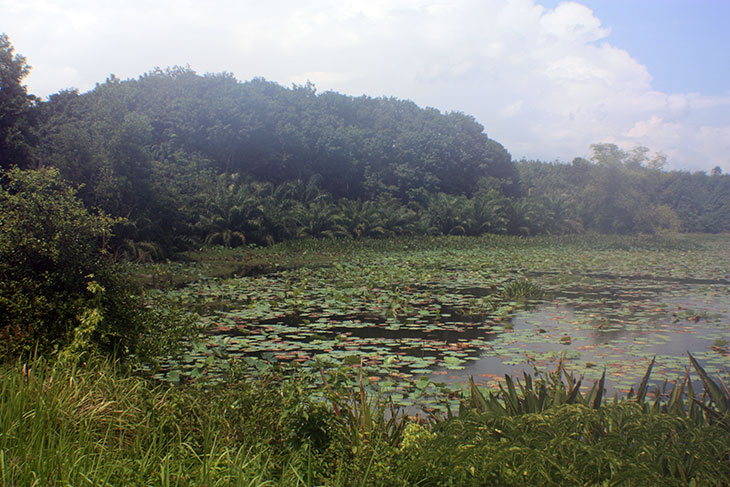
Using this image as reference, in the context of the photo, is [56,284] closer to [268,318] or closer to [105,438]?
[105,438]

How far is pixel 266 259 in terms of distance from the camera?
13.5 metres

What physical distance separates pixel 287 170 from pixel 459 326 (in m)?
17.9

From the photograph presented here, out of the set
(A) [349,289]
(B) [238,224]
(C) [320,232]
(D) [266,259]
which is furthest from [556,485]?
(C) [320,232]

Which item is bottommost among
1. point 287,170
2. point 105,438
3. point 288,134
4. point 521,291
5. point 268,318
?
point 268,318

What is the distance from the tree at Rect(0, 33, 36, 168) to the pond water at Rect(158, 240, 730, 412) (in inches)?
212

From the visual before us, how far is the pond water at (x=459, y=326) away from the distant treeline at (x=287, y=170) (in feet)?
8.95

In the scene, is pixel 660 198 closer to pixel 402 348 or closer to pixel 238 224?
pixel 238 224

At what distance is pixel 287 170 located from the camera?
928 inches

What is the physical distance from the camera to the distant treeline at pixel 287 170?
39.7 feet

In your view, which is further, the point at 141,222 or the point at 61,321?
the point at 141,222

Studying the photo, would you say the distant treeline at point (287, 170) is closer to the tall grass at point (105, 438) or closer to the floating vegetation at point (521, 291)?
the tall grass at point (105, 438)

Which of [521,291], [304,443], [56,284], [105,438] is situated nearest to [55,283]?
[56,284]

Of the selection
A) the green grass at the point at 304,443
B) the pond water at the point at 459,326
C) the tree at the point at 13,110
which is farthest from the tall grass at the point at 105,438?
the tree at the point at 13,110

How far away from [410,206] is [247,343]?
20.5 metres
